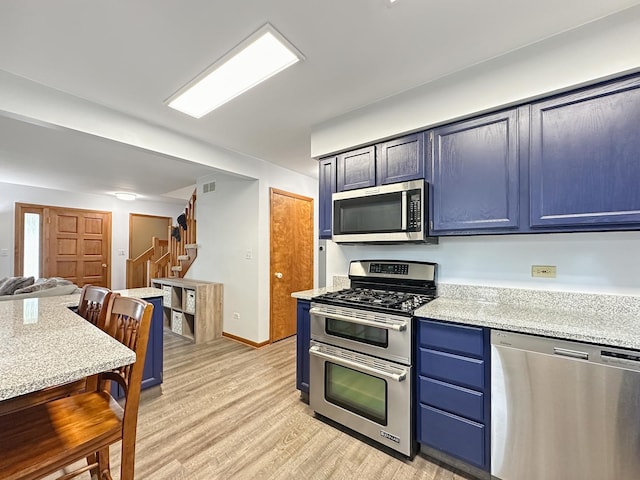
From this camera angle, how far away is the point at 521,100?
68.4 inches

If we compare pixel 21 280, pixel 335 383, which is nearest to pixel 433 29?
pixel 335 383

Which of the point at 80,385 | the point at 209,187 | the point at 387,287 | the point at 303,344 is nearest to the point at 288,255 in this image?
the point at 209,187

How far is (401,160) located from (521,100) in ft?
2.63

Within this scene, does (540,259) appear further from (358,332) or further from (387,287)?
(358,332)

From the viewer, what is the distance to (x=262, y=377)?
2.87 metres

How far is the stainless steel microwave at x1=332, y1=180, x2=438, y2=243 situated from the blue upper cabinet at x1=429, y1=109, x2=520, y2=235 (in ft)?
0.43

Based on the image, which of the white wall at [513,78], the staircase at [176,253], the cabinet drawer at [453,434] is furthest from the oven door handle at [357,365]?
the staircase at [176,253]

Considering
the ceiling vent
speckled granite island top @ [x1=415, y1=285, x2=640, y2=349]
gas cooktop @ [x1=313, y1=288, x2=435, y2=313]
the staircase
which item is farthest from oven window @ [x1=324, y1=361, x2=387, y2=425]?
the staircase

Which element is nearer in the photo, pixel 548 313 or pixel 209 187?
pixel 548 313

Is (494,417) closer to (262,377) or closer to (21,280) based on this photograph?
(262,377)

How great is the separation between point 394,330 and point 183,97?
7.53ft

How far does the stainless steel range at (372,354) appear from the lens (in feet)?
5.80

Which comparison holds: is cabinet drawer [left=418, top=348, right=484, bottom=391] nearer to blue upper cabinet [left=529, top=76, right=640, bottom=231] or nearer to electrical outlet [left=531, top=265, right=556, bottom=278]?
electrical outlet [left=531, top=265, right=556, bottom=278]

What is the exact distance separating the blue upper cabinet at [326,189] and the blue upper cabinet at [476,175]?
0.88 m
